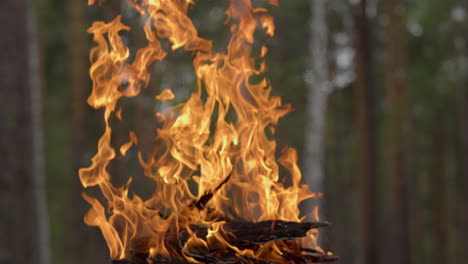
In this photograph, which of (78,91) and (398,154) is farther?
(78,91)

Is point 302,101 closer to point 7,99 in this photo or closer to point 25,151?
point 25,151

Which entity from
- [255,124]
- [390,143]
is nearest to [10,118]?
[255,124]

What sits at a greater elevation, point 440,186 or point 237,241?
point 237,241

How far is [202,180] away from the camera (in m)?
4.40

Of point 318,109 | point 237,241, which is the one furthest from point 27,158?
point 318,109

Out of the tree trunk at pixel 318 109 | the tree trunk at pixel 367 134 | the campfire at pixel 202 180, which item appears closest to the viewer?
the campfire at pixel 202 180

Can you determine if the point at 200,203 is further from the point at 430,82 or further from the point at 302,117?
the point at 302,117

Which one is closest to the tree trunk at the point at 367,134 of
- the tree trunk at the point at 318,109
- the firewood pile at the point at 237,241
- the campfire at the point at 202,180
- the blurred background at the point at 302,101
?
the blurred background at the point at 302,101

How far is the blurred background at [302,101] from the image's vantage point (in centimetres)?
813

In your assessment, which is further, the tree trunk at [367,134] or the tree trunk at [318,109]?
the tree trunk at [367,134]

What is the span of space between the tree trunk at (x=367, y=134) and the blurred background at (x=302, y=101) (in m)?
0.03

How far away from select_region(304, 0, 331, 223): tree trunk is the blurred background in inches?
1.1

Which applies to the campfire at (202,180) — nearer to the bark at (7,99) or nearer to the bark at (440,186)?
the bark at (7,99)

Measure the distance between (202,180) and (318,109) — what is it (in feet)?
21.5
